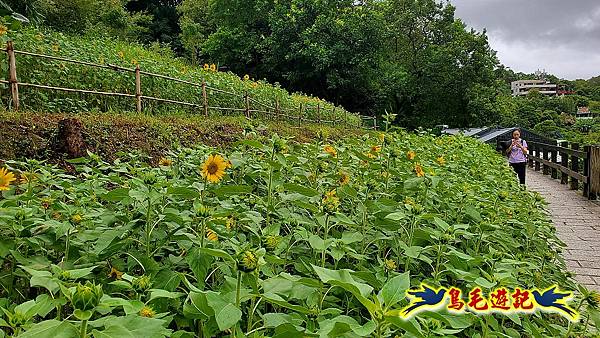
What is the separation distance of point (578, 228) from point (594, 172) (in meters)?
2.30

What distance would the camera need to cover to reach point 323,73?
2289 cm

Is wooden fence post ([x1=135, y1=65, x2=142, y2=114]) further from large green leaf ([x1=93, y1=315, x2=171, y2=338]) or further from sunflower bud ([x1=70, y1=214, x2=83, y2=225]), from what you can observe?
large green leaf ([x1=93, y1=315, x2=171, y2=338])

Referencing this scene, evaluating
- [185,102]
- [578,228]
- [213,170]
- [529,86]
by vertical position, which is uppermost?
[529,86]

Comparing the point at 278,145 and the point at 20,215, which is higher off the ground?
the point at 278,145

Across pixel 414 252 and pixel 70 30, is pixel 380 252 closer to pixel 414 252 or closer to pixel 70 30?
pixel 414 252

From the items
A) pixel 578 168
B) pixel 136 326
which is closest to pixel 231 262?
pixel 136 326

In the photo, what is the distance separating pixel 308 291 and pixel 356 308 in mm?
259

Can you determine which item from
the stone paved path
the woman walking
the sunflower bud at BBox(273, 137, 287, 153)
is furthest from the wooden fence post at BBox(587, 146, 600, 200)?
the sunflower bud at BBox(273, 137, 287, 153)

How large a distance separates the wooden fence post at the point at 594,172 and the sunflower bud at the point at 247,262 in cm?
743

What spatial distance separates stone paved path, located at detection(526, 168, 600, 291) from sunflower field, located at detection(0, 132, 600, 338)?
1.70 meters

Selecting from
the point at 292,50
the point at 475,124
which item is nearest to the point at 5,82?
the point at 292,50

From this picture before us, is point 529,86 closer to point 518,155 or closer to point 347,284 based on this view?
point 518,155

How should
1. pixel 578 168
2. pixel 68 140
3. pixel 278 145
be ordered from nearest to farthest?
pixel 278 145
pixel 68 140
pixel 578 168

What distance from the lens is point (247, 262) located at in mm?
944
